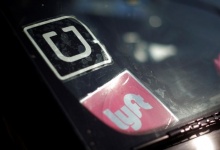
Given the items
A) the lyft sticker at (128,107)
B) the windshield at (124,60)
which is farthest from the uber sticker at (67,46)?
the lyft sticker at (128,107)

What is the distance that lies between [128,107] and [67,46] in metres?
0.39

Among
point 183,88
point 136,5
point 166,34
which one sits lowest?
point 183,88

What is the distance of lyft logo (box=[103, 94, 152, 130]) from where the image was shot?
A: 3.91ft

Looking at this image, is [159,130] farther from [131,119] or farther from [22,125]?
[22,125]

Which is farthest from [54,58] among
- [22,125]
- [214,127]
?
[214,127]

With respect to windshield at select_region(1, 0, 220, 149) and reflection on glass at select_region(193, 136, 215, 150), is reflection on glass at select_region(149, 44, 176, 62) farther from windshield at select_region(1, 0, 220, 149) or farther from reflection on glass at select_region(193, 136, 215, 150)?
reflection on glass at select_region(193, 136, 215, 150)

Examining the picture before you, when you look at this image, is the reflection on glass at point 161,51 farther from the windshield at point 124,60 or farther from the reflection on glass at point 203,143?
the reflection on glass at point 203,143

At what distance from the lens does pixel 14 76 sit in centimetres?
126

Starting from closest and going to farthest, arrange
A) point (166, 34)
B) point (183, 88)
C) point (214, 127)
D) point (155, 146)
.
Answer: point (155, 146) → point (214, 127) → point (183, 88) → point (166, 34)

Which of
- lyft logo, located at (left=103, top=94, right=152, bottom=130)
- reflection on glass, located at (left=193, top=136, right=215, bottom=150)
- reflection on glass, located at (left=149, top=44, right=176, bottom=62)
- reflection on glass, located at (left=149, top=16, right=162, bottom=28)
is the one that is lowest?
reflection on glass, located at (left=193, top=136, right=215, bottom=150)

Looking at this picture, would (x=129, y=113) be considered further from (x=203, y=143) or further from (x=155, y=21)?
(x=155, y=21)

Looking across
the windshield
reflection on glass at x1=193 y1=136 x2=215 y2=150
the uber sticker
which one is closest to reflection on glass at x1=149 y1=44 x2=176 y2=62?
the windshield

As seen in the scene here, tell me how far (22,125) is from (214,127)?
0.79 metres

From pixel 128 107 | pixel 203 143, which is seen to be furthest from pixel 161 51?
pixel 203 143
